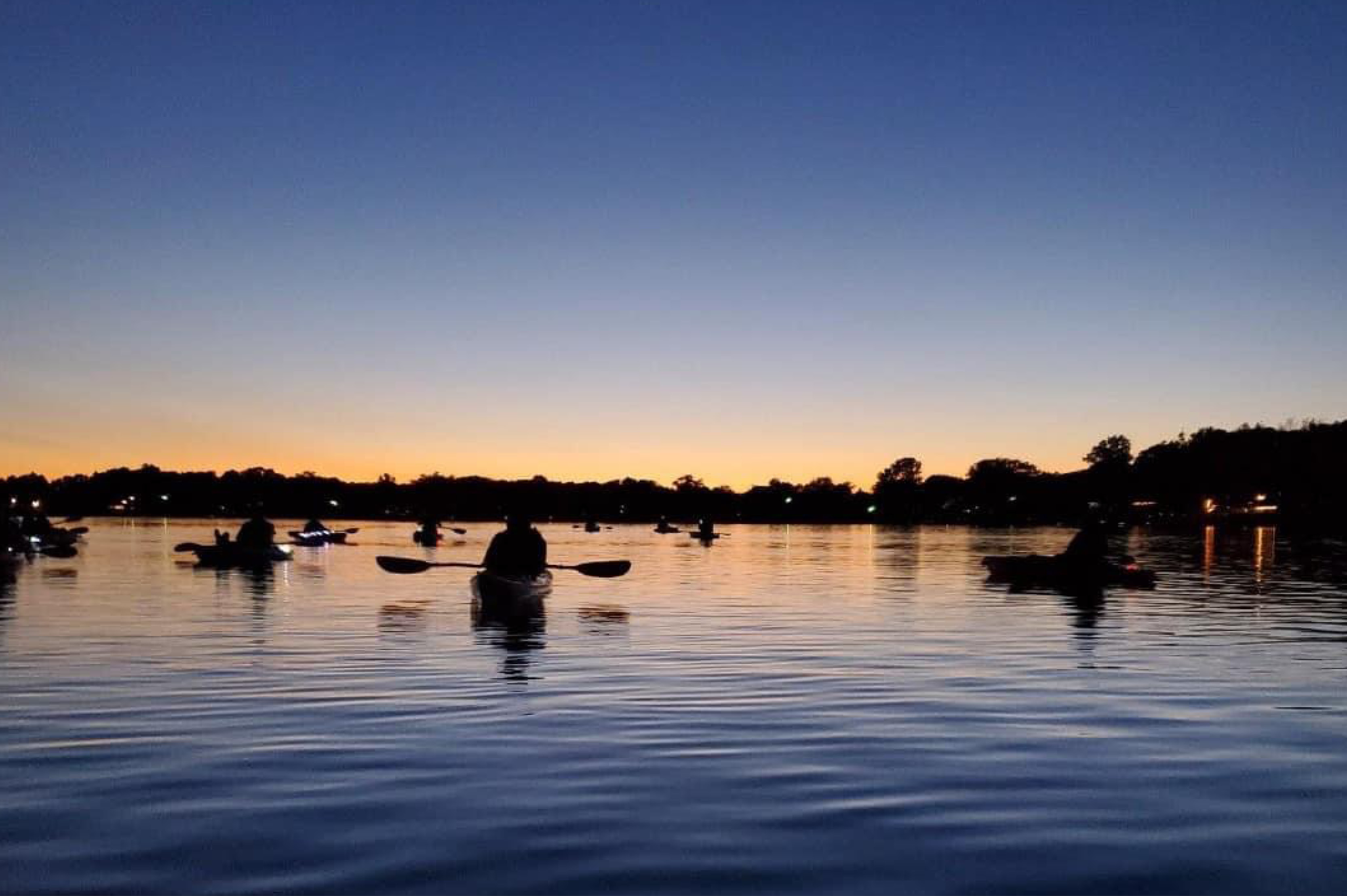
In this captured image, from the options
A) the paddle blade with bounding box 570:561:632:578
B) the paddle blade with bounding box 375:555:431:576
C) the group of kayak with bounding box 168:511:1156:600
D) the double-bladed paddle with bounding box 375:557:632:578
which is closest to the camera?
the group of kayak with bounding box 168:511:1156:600

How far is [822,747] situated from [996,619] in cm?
1741

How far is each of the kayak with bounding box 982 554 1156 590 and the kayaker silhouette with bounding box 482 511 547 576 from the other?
15.8 m

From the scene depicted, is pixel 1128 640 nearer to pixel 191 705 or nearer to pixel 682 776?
pixel 682 776

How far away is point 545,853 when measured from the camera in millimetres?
8078

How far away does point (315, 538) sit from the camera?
83.7 metres

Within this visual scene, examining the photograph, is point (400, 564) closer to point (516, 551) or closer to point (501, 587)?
point (516, 551)

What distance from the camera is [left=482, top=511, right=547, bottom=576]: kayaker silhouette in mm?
31812

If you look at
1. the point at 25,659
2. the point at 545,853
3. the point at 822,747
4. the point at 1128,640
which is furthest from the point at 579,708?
the point at 1128,640

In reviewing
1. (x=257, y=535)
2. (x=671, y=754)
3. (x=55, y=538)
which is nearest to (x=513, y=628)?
(x=671, y=754)

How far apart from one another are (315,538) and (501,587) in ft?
188

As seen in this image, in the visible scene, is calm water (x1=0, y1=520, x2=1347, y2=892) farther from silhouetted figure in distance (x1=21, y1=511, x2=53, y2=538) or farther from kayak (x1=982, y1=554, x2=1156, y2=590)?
silhouetted figure in distance (x1=21, y1=511, x2=53, y2=538)

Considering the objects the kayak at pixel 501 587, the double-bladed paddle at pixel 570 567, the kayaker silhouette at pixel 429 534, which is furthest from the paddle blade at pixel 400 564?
the kayaker silhouette at pixel 429 534

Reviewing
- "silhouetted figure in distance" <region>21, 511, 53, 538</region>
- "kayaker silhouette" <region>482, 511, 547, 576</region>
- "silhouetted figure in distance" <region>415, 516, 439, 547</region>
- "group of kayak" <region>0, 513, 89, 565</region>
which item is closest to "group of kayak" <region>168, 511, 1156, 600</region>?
"kayaker silhouette" <region>482, 511, 547, 576</region>

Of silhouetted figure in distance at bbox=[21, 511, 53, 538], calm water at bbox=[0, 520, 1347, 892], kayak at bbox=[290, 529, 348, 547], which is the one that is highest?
silhouetted figure in distance at bbox=[21, 511, 53, 538]
